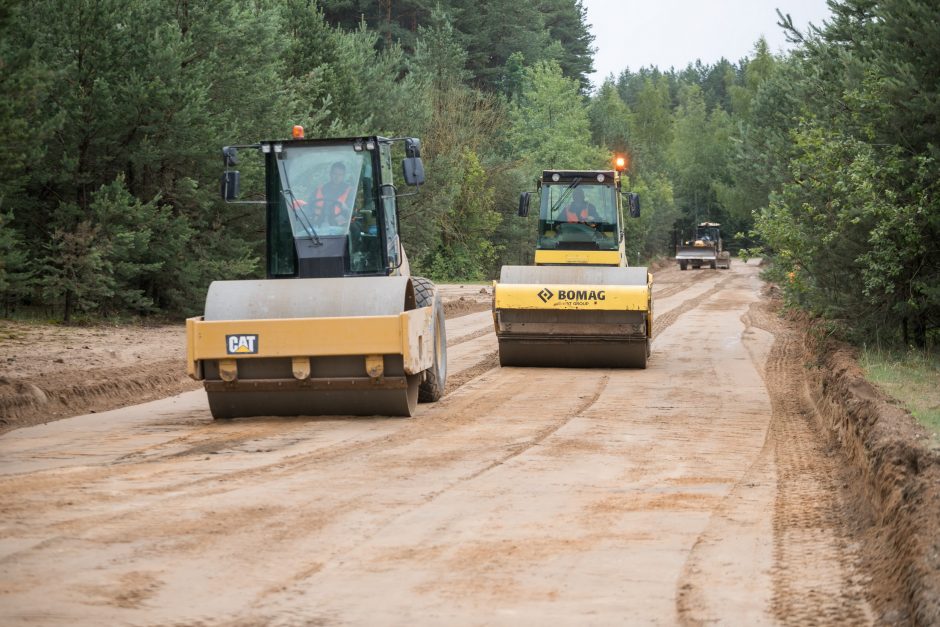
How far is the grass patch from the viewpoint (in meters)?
9.63

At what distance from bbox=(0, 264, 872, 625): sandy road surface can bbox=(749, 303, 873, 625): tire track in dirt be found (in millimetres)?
19

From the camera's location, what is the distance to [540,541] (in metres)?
6.48

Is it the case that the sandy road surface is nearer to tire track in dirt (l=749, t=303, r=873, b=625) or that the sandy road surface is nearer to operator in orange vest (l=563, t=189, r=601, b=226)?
tire track in dirt (l=749, t=303, r=873, b=625)

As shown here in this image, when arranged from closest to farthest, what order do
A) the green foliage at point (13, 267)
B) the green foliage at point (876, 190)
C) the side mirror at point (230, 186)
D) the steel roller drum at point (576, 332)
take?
the side mirror at point (230, 186)
the green foliage at point (876, 190)
the steel roller drum at point (576, 332)
the green foliage at point (13, 267)

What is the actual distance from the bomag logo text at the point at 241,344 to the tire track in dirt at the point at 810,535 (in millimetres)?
4575

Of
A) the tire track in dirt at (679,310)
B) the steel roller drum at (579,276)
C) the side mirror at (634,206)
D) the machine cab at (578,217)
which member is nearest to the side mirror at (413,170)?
the steel roller drum at (579,276)

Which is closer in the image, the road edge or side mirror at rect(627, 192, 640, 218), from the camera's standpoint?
the road edge

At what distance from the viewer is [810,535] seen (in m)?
6.79

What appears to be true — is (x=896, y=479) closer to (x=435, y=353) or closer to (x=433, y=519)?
(x=433, y=519)

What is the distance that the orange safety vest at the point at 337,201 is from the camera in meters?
12.4

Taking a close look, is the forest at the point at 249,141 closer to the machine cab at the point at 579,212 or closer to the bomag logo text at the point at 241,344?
the machine cab at the point at 579,212

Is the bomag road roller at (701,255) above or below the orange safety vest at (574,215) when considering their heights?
below

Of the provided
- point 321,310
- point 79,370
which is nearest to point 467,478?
point 321,310

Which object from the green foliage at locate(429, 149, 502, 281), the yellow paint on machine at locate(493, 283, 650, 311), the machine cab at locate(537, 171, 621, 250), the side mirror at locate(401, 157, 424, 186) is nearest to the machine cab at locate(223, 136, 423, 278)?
the side mirror at locate(401, 157, 424, 186)
